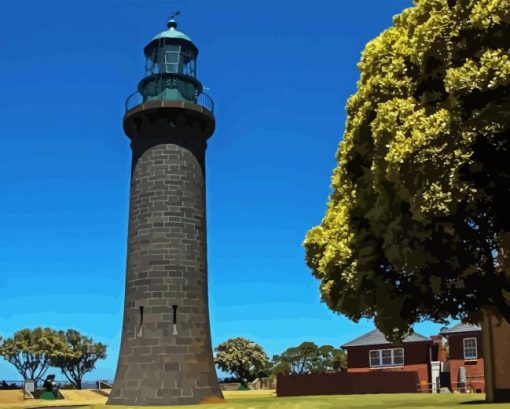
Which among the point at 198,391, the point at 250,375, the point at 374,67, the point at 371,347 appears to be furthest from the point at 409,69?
the point at 250,375

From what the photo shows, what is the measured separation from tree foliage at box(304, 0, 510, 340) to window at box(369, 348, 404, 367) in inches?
1298

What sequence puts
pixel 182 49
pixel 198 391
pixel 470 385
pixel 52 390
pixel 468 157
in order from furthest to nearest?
pixel 52 390 → pixel 470 385 → pixel 182 49 → pixel 198 391 → pixel 468 157

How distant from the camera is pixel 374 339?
55.4 m

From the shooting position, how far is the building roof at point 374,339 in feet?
176

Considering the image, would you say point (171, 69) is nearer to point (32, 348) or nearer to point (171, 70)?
point (171, 70)

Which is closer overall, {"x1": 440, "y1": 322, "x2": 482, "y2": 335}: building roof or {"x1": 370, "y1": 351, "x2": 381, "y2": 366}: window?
{"x1": 440, "y1": 322, "x2": 482, "y2": 335}: building roof

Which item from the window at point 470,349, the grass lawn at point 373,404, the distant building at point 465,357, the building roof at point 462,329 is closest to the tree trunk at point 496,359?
the grass lawn at point 373,404

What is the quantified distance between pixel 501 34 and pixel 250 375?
80424 millimetres

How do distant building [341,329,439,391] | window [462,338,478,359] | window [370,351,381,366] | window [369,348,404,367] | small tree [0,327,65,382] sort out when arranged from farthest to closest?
small tree [0,327,65,382], window [370,351,381,366], window [369,348,404,367], distant building [341,329,439,391], window [462,338,478,359]

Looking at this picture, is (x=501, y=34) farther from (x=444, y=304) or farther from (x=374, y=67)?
(x=444, y=304)

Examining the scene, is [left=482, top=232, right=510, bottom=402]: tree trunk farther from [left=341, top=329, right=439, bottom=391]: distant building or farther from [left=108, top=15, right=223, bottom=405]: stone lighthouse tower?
[left=341, top=329, right=439, bottom=391]: distant building

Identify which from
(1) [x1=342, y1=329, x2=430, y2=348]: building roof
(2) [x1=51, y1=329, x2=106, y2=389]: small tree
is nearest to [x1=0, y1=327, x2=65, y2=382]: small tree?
(2) [x1=51, y1=329, x2=106, y2=389]: small tree

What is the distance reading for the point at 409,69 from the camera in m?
19.5

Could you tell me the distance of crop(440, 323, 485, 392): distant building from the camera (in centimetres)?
4634
